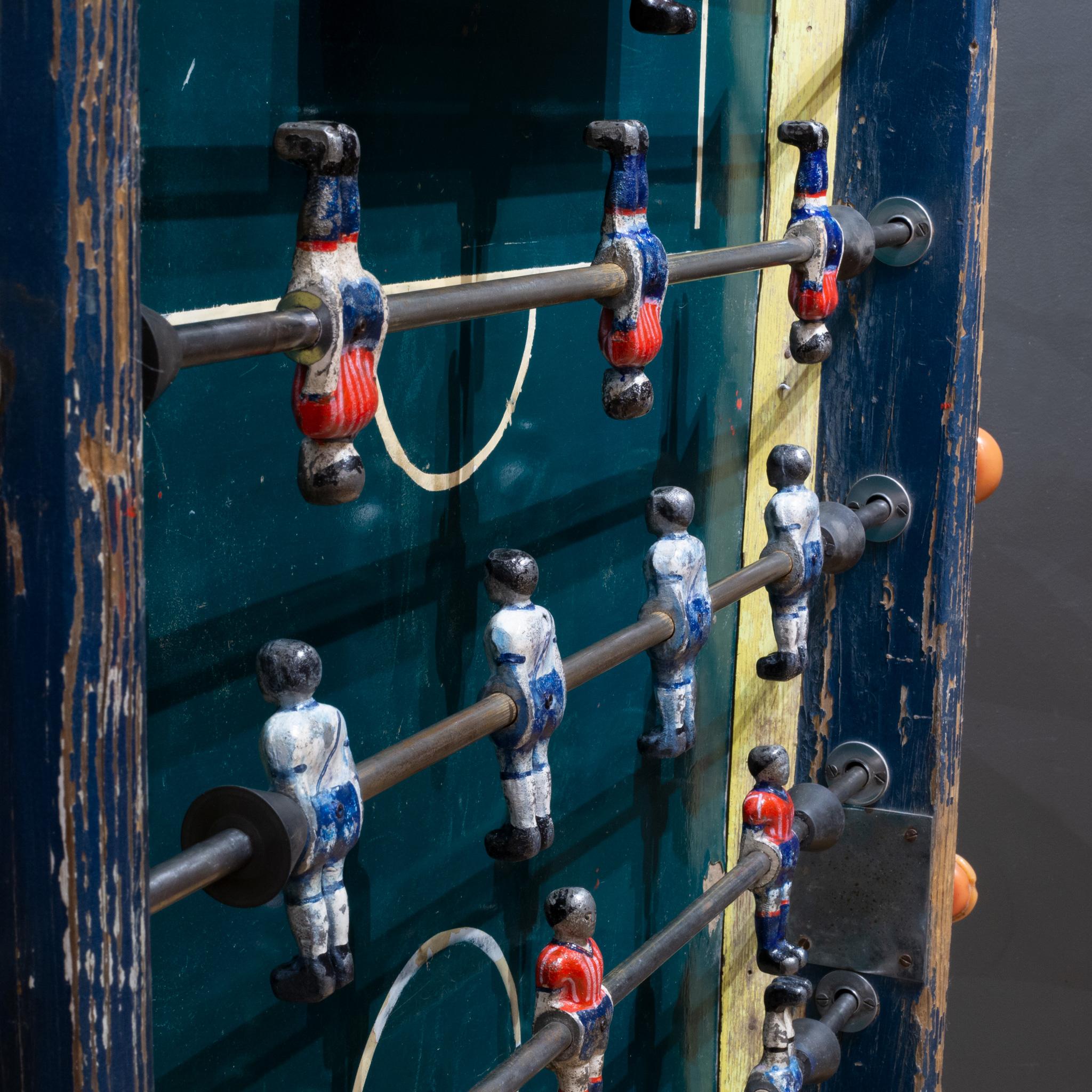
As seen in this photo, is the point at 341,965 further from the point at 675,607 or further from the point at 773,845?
the point at 773,845

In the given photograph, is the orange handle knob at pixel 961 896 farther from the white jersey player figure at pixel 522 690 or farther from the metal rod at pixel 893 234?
the white jersey player figure at pixel 522 690

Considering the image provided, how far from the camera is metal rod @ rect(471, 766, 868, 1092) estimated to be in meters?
0.73

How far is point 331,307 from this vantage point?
0.54m

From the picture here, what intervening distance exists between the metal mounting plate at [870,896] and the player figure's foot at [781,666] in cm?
27

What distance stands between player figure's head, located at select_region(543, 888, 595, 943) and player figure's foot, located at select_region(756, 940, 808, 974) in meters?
0.32

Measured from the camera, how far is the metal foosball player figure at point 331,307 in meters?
0.54

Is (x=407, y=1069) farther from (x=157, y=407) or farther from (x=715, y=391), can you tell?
(x=715, y=391)

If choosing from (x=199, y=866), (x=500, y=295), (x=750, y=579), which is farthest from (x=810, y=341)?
(x=199, y=866)

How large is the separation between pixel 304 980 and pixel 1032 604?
1785mm

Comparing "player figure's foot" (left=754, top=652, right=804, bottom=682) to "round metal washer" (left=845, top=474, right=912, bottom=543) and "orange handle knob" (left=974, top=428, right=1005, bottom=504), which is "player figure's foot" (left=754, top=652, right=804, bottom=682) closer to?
"round metal washer" (left=845, top=474, right=912, bottom=543)

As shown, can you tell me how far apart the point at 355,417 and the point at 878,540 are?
0.72 m

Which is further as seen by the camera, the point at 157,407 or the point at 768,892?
the point at 768,892

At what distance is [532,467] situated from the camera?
0.90 meters

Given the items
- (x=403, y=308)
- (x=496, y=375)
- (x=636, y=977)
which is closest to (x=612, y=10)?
(x=496, y=375)
